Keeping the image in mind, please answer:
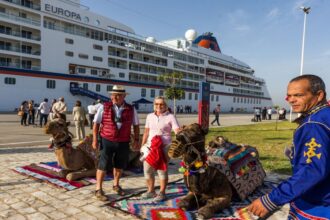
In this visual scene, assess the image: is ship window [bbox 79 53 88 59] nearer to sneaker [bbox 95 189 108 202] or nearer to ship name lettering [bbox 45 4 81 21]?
ship name lettering [bbox 45 4 81 21]

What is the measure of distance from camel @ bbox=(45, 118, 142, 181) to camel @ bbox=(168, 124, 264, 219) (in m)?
2.66

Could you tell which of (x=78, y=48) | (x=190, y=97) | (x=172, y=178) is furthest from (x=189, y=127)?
(x=190, y=97)

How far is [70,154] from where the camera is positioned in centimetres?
571

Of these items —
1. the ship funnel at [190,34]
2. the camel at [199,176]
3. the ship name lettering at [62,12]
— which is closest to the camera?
the camel at [199,176]

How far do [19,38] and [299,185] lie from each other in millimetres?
39871

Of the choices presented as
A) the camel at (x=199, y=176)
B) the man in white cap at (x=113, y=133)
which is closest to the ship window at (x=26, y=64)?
the man in white cap at (x=113, y=133)

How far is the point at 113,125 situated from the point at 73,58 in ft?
126

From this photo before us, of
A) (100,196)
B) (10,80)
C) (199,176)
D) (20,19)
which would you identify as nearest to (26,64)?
(10,80)

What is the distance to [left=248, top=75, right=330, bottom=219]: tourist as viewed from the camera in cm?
165

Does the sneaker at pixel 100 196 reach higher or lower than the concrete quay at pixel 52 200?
higher

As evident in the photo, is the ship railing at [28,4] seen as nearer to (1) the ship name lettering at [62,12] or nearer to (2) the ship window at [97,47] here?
(1) the ship name lettering at [62,12]

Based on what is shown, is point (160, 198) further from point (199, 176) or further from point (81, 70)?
point (81, 70)

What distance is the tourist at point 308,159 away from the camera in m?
1.65

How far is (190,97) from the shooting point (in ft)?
200
